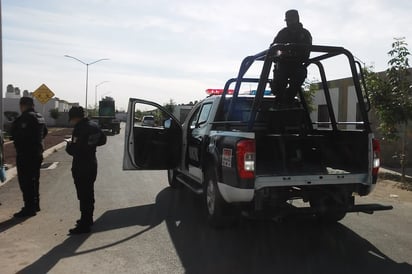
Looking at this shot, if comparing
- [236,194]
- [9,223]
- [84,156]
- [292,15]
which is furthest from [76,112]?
[292,15]

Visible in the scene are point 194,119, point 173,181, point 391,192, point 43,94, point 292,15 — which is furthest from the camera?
point 43,94

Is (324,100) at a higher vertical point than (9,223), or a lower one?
higher

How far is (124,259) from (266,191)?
1869 mm

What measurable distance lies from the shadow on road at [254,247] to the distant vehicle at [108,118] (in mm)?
34944

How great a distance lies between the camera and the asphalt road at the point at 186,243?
5.27 metres

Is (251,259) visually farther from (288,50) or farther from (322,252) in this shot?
(288,50)

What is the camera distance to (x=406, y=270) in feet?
17.0

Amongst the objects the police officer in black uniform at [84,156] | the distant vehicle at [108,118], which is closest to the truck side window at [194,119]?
the police officer in black uniform at [84,156]

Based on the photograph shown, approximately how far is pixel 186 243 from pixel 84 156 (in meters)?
1.93

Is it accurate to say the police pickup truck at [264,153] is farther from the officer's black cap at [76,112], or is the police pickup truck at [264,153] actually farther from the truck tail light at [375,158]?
the officer's black cap at [76,112]

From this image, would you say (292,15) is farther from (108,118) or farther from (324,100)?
(108,118)

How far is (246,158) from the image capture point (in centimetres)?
574

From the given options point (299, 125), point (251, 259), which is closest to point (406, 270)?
point (251, 259)

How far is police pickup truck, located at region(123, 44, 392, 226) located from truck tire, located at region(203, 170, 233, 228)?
14 millimetres
